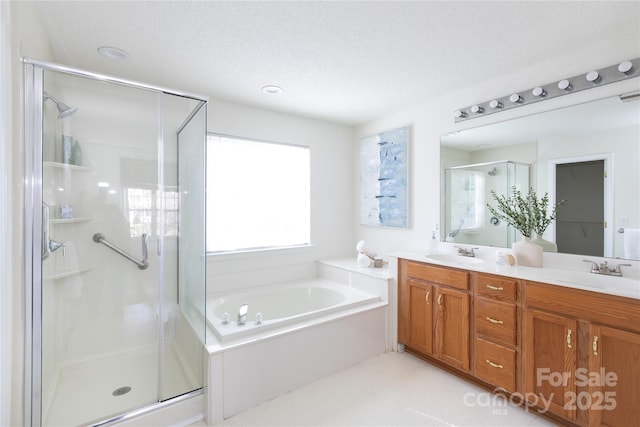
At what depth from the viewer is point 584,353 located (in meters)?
1.71

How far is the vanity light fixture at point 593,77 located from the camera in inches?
78.5

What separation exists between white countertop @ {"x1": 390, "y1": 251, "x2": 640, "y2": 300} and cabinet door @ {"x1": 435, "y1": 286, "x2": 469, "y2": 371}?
256mm

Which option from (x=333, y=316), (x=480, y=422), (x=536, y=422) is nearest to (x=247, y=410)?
(x=333, y=316)

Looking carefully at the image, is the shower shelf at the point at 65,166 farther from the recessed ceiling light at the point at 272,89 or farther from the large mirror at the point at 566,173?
the large mirror at the point at 566,173

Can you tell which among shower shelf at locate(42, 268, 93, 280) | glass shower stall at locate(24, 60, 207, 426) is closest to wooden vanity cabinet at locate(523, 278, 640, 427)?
glass shower stall at locate(24, 60, 207, 426)

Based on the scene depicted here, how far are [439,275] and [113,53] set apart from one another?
9.75 feet

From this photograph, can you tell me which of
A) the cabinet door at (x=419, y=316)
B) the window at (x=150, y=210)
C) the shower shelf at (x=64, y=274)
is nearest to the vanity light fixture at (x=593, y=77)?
the cabinet door at (x=419, y=316)

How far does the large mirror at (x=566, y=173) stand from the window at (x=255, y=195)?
1737mm

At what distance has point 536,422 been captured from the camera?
1.91 meters

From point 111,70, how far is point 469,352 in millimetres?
3569

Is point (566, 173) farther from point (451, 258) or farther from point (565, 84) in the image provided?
point (451, 258)

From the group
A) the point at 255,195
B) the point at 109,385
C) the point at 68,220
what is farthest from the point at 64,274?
the point at 255,195

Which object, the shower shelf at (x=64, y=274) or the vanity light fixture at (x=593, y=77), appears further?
the vanity light fixture at (x=593, y=77)

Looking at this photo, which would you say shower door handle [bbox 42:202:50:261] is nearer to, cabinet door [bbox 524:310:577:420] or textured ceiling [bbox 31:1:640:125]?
textured ceiling [bbox 31:1:640:125]
